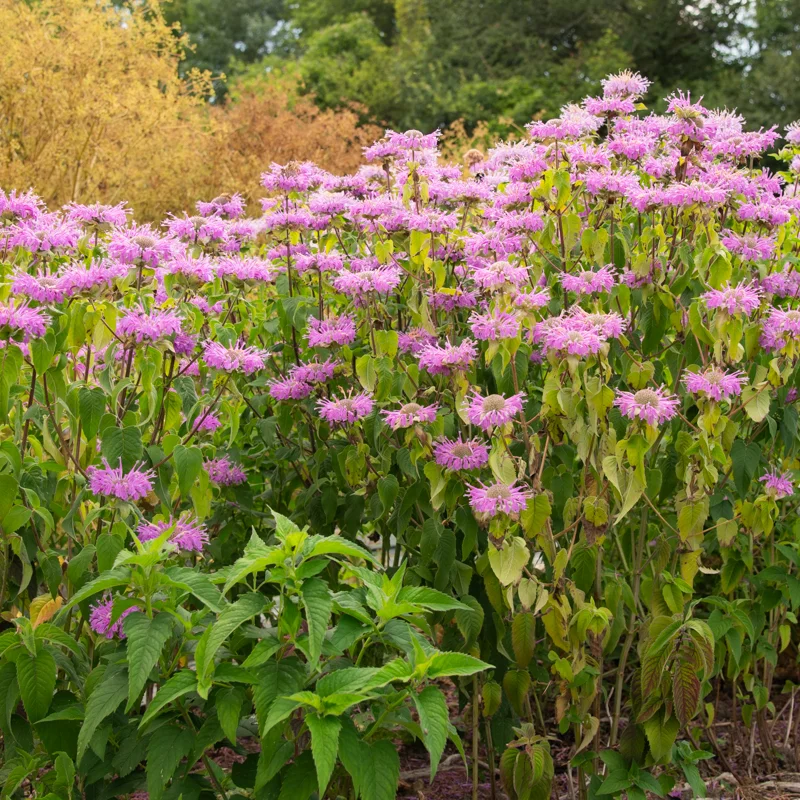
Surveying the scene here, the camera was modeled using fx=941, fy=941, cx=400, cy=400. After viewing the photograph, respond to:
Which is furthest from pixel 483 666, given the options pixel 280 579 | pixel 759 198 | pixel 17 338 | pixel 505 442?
pixel 759 198

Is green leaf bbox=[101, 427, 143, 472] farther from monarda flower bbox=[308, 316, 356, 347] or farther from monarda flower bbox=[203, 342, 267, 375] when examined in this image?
monarda flower bbox=[308, 316, 356, 347]

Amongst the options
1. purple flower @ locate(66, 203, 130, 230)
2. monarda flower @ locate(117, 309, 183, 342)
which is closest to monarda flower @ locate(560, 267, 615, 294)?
monarda flower @ locate(117, 309, 183, 342)

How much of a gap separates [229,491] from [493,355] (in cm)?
90

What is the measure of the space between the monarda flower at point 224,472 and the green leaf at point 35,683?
749 mm

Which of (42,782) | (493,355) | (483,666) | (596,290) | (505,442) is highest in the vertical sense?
(596,290)

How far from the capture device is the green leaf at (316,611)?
4.51 feet

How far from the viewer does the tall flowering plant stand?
154 cm

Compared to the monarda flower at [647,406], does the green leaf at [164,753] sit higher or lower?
lower

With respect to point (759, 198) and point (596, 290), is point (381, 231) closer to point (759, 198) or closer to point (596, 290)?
point (596, 290)

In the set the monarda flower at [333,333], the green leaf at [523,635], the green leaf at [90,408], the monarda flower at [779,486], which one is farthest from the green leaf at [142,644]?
the monarda flower at [779,486]

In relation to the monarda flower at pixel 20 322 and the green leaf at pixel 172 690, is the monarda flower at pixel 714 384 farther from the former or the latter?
the monarda flower at pixel 20 322

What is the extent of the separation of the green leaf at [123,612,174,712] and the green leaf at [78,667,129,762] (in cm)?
5

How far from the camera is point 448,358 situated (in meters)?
1.96

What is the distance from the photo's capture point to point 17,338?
5.94 ft
